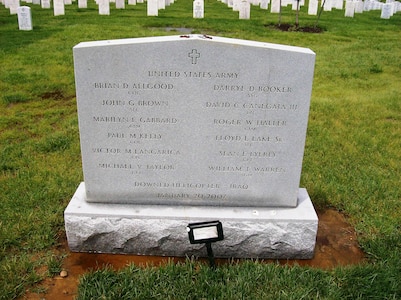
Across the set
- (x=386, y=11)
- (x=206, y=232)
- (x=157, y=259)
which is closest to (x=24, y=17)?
(x=157, y=259)

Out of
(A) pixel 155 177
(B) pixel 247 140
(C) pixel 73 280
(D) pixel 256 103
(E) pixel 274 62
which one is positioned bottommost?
(C) pixel 73 280

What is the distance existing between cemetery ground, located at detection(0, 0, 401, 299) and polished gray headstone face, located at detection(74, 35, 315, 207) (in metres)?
0.60

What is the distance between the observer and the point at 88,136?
10.3 ft

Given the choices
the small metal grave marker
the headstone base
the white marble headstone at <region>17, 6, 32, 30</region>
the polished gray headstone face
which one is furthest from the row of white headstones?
the small metal grave marker

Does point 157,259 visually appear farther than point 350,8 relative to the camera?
No

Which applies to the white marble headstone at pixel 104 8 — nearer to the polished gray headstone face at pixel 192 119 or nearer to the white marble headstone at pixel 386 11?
the white marble headstone at pixel 386 11

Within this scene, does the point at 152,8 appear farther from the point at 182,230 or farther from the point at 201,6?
the point at 182,230

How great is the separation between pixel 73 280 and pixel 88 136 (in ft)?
3.45

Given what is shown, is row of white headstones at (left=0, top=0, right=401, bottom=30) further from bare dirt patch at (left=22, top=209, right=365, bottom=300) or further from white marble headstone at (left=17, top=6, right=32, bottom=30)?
bare dirt patch at (left=22, top=209, right=365, bottom=300)

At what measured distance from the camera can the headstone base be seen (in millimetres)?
3168

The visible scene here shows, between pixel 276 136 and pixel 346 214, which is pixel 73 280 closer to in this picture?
pixel 276 136

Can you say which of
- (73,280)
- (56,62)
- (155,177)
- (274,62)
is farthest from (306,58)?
(56,62)

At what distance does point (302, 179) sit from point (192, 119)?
5.81ft

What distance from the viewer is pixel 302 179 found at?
434 cm
